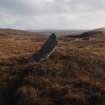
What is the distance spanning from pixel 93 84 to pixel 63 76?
387cm

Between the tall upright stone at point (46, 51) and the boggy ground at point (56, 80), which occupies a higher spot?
the tall upright stone at point (46, 51)

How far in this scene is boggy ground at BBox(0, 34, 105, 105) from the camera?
31.5m

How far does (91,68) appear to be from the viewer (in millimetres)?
38219

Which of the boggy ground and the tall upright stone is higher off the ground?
the tall upright stone

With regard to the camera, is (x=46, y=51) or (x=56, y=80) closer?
(x=56, y=80)

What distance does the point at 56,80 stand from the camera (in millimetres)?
35156

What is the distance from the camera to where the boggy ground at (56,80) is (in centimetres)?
3147

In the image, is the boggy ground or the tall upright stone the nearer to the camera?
the boggy ground

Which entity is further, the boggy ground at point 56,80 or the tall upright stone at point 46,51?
the tall upright stone at point 46,51

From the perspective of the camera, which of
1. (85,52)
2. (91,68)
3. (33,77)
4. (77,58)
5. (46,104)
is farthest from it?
(85,52)

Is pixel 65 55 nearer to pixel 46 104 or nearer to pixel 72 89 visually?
pixel 72 89

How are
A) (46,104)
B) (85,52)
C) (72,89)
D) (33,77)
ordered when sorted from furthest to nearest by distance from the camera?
1. (85,52)
2. (33,77)
3. (72,89)
4. (46,104)

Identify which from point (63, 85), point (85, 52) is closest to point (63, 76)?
point (63, 85)

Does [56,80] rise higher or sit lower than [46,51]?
lower
